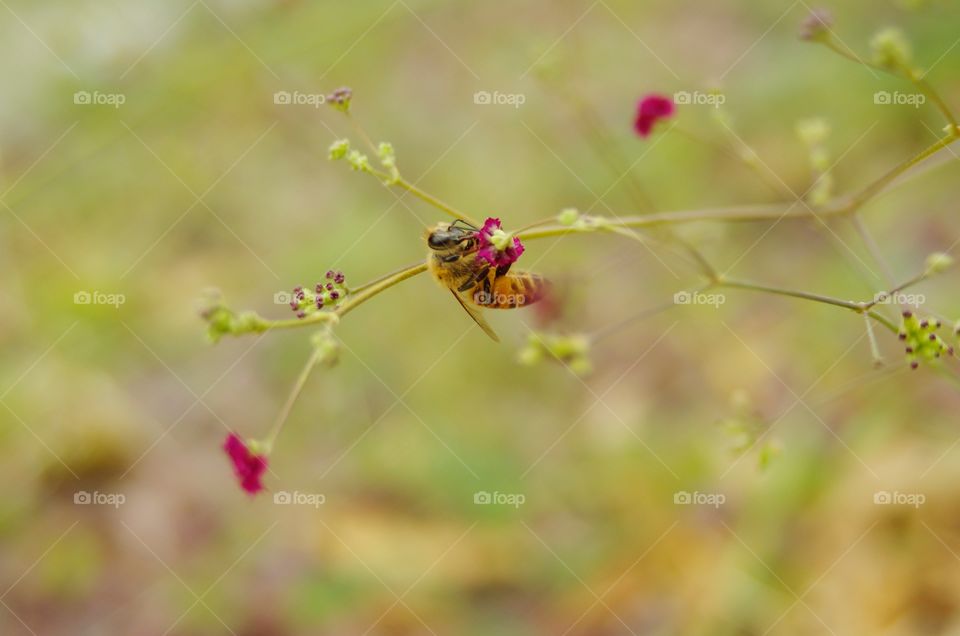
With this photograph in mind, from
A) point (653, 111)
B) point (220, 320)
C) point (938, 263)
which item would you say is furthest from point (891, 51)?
point (220, 320)

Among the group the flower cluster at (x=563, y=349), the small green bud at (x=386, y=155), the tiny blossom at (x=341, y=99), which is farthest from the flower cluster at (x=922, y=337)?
the tiny blossom at (x=341, y=99)

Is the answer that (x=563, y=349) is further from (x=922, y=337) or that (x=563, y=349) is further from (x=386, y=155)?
(x=922, y=337)

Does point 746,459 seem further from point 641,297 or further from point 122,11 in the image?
point 122,11

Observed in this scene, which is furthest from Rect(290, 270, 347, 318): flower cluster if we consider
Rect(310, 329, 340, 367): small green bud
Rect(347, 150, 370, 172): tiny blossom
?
Rect(347, 150, 370, 172): tiny blossom

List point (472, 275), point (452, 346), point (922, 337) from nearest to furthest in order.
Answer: point (922, 337)
point (472, 275)
point (452, 346)

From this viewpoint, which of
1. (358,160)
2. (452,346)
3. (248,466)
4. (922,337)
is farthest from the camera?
(452,346)

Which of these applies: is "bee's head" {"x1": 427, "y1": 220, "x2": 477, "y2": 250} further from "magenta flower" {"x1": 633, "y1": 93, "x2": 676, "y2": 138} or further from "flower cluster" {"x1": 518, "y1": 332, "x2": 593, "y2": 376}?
"magenta flower" {"x1": 633, "y1": 93, "x2": 676, "y2": 138}
